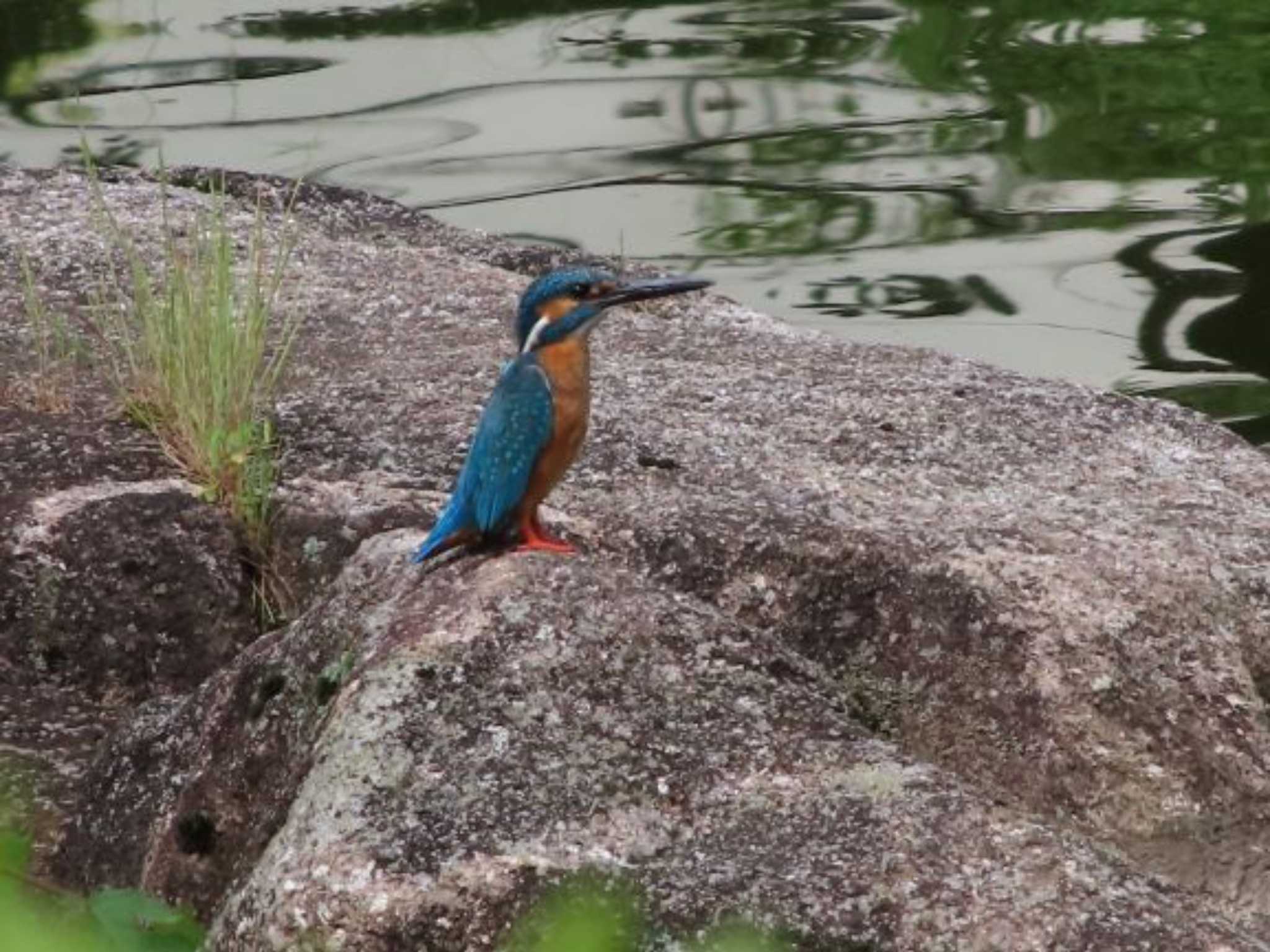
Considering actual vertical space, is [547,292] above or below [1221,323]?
above

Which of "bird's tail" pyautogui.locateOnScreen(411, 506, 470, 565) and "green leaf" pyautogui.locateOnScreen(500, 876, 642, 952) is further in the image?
"bird's tail" pyautogui.locateOnScreen(411, 506, 470, 565)

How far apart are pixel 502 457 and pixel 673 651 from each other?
50cm

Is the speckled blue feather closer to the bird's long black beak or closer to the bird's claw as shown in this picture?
the bird's claw

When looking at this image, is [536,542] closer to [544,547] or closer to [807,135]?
[544,547]

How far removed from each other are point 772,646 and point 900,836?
473 millimetres

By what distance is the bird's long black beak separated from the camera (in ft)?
13.0

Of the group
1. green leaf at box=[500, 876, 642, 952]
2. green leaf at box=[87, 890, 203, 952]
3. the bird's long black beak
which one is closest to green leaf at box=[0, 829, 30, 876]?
green leaf at box=[87, 890, 203, 952]

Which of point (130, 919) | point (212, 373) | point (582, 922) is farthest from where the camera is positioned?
point (212, 373)

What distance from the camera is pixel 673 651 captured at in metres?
3.36

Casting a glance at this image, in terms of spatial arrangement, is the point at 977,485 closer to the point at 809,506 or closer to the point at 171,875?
the point at 809,506

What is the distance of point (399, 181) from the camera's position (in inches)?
347

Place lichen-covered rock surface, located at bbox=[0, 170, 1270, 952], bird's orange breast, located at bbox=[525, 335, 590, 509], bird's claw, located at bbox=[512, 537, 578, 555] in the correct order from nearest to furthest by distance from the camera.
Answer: lichen-covered rock surface, located at bbox=[0, 170, 1270, 952]
bird's claw, located at bbox=[512, 537, 578, 555]
bird's orange breast, located at bbox=[525, 335, 590, 509]

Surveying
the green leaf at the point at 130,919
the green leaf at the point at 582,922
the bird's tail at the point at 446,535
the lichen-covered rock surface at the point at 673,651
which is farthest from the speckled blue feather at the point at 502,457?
the green leaf at the point at 130,919

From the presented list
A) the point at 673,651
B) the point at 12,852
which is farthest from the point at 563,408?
the point at 12,852
